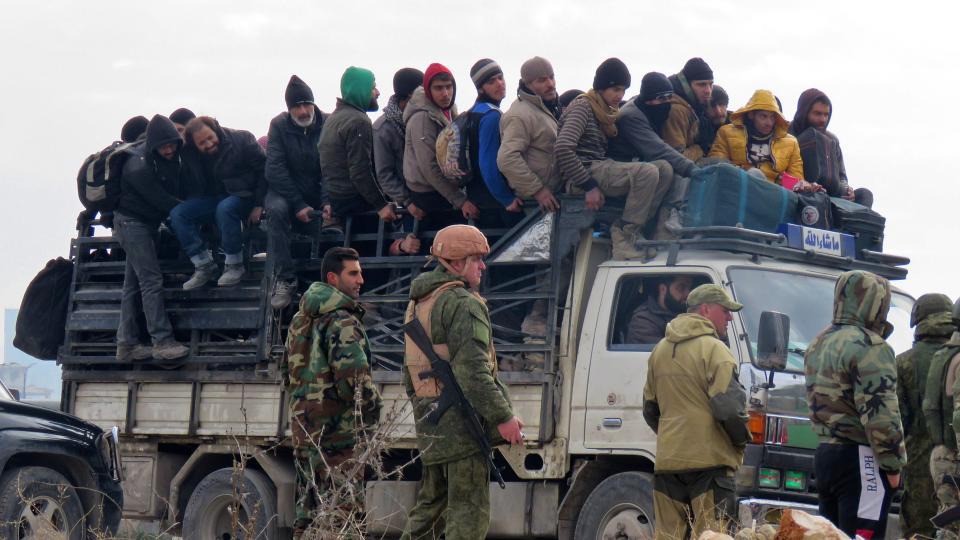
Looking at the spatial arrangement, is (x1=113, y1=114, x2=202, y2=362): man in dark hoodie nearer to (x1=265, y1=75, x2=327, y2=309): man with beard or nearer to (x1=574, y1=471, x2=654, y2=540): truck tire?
(x1=265, y1=75, x2=327, y2=309): man with beard

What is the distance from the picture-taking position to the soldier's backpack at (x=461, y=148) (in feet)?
34.7

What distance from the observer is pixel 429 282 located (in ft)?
26.0

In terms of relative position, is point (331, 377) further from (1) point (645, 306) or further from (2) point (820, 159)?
(2) point (820, 159)

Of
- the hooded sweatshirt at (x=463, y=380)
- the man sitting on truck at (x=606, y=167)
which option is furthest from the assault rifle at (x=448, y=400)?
the man sitting on truck at (x=606, y=167)

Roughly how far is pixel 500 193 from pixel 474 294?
2.64 m

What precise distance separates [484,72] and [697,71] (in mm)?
1542

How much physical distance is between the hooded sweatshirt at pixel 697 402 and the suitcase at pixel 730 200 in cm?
167

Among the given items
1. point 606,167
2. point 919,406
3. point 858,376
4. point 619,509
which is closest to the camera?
point 858,376

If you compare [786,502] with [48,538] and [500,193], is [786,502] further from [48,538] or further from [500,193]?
[48,538]

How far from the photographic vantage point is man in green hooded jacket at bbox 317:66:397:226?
1117 cm

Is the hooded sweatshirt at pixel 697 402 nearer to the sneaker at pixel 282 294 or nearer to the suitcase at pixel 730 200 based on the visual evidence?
the suitcase at pixel 730 200

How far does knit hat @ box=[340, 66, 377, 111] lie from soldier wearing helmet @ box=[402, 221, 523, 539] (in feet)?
12.6

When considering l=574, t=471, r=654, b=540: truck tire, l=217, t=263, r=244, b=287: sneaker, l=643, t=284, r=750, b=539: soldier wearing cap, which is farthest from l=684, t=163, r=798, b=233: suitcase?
l=217, t=263, r=244, b=287: sneaker

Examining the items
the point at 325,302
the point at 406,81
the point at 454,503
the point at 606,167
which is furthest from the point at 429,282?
the point at 406,81
